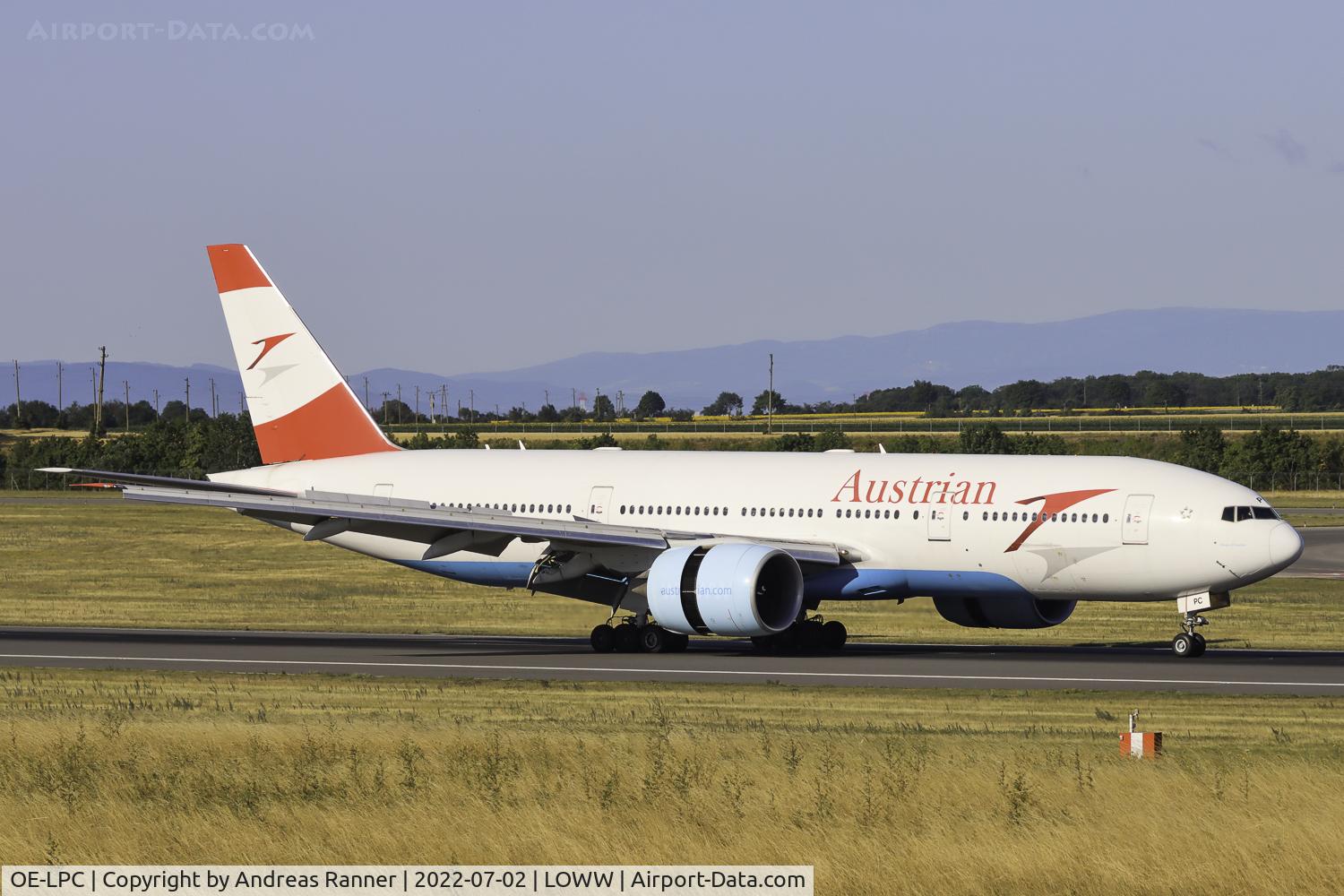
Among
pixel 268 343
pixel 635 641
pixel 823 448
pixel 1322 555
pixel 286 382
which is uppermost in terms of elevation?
pixel 268 343

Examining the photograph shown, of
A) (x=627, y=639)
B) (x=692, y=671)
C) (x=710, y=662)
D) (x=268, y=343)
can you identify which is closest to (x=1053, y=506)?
(x=710, y=662)

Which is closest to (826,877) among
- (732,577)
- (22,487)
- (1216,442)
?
(732,577)

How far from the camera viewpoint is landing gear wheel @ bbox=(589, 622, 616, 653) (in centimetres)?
3631

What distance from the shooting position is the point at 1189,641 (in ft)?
114

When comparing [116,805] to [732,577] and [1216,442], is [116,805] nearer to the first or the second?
[732,577]

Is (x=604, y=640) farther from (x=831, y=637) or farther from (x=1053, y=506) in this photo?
(x=1053, y=506)

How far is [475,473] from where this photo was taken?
4091 centimetres

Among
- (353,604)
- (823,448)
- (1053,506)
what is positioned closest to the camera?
(1053,506)

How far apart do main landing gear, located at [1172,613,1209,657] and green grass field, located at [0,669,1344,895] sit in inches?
267

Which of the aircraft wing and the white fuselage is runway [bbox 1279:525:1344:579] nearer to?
the white fuselage

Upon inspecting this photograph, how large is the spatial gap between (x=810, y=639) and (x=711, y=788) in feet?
58.2

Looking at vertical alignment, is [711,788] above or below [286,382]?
below

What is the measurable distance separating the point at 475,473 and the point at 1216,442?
84397 mm

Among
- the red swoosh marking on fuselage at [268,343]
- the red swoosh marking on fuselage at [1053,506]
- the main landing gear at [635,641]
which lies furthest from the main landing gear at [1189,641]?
the red swoosh marking on fuselage at [268,343]
